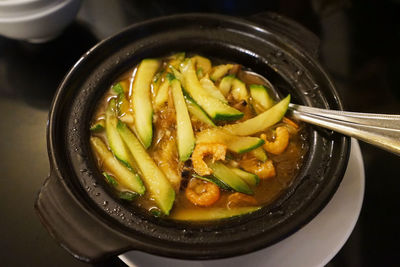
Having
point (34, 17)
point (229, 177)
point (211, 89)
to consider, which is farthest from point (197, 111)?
point (34, 17)

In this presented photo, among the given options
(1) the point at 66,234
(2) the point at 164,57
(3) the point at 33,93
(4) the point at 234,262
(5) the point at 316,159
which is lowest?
(3) the point at 33,93

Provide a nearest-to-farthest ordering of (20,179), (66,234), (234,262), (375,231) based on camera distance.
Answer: (66,234)
(234,262)
(375,231)
(20,179)

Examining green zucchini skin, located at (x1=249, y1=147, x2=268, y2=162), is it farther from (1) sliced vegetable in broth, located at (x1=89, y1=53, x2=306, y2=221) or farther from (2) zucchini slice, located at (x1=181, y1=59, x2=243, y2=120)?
(2) zucchini slice, located at (x1=181, y1=59, x2=243, y2=120)

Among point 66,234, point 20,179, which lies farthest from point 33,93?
point 66,234

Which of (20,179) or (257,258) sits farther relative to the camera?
(20,179)

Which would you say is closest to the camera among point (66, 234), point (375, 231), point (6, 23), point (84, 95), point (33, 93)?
point (66, 234)

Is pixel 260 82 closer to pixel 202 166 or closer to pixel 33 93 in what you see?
pixel 202 166

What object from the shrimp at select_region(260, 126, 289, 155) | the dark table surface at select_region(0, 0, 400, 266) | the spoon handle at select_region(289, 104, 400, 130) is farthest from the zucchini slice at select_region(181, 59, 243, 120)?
the dark table surface at select_region(0, 0, 400, 266)
